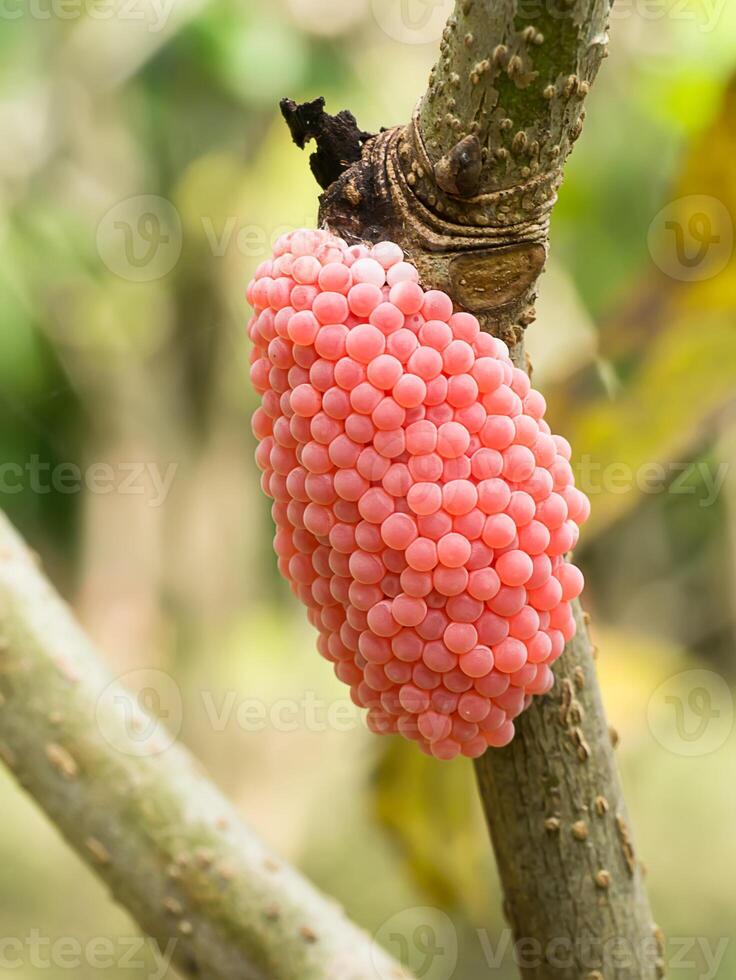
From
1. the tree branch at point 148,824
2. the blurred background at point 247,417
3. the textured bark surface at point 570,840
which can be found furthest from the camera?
the blurred background at point 247,417

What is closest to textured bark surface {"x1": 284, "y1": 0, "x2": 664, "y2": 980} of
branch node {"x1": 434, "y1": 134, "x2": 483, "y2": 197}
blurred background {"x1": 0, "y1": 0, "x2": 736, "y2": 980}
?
branch node {"x1": 434, "y1": 134, "x2": 483, "y2": 197}

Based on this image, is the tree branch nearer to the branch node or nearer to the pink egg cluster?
the pink egg cluster

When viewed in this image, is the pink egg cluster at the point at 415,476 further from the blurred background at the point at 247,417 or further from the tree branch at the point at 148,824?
the blurred background at the point at 247,417

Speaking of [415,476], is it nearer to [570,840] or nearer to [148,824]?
[570,840]

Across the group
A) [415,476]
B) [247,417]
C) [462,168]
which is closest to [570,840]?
[415,476]

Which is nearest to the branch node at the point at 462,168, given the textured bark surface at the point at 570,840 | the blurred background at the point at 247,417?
the textured bark surface at the point at 570,840

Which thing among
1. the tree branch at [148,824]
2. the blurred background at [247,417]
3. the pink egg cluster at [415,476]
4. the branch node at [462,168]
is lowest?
the tree branch at [148,824]

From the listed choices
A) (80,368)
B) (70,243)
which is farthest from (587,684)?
(80,368)
